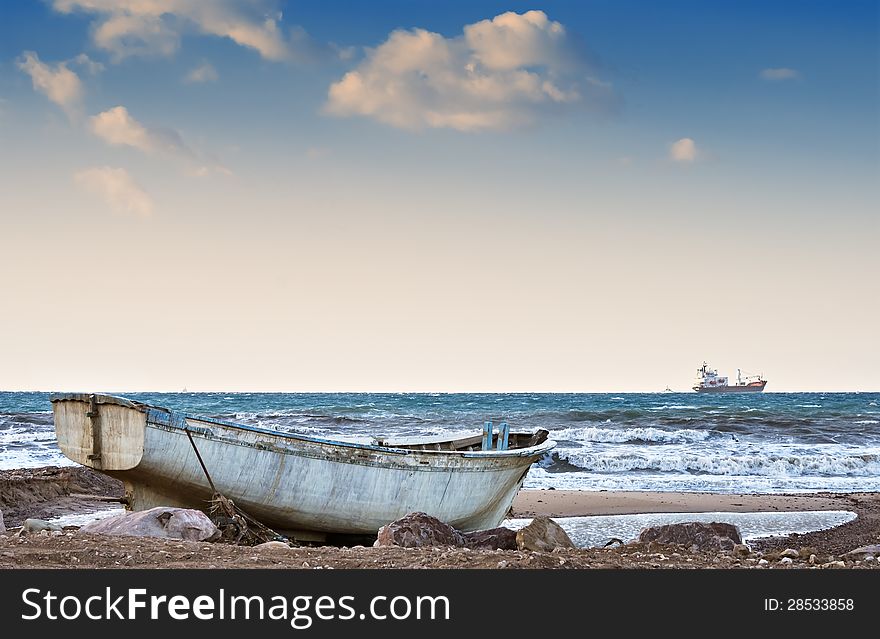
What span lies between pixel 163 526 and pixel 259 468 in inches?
45.2

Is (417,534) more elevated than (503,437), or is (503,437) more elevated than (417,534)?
(503,437)

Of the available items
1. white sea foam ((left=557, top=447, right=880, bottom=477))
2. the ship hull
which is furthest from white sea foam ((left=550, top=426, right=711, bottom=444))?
the ship hull

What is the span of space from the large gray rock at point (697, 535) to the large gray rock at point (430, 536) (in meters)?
1.34

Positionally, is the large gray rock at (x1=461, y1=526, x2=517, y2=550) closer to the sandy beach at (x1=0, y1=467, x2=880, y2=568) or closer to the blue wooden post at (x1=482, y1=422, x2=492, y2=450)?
the sandy beach at (x1=0, y1=467, x2=880, y2=568)

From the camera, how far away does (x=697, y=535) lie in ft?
24.5

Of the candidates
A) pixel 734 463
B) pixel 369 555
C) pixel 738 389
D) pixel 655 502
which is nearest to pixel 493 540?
pixel 369 555

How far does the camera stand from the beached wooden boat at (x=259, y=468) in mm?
7699

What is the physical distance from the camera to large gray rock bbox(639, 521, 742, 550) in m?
7.38

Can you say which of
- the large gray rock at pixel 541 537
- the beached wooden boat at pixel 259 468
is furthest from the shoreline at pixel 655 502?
the large gray rock at pixel 541 537

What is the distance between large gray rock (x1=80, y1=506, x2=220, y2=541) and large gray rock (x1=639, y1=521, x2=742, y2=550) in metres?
4.06

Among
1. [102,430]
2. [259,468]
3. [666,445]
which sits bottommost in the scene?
[666,445]

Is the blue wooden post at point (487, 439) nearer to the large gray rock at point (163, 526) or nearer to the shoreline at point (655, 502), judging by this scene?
the shoreline at point (655, 502)

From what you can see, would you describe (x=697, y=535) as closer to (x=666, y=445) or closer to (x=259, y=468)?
(x=259, y=468)

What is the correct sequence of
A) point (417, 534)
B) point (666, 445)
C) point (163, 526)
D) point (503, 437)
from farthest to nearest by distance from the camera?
point (666, 445)
point (503, 437)
point (417, 534)
point (163, 526)
